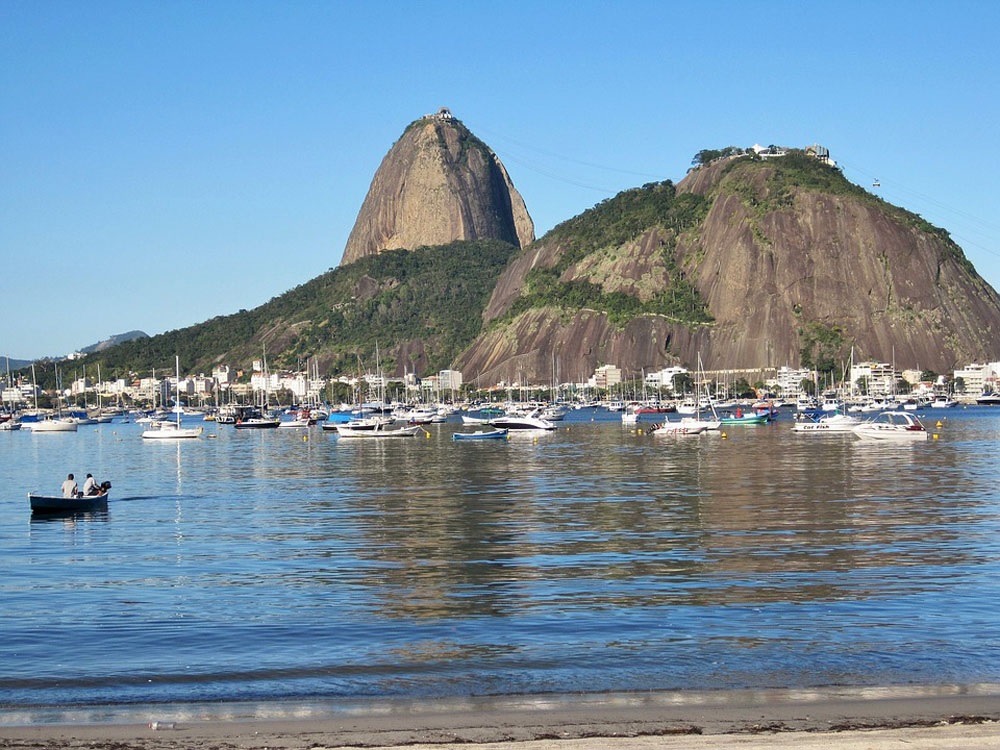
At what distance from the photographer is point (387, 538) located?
38.0 metres

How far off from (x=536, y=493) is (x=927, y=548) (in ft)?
75.4

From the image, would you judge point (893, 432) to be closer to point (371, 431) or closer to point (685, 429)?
point (685, 429)

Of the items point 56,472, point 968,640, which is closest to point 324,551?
point 968,640

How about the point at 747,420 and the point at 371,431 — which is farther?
the point at 747,420

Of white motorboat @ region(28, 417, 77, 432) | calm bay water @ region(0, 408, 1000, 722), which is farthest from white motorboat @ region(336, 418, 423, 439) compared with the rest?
calm bay water @ region(0, 408, 1000, 722)

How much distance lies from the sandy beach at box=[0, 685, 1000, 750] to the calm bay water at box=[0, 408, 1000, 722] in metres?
0.86

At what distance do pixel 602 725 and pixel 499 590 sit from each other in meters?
11.0

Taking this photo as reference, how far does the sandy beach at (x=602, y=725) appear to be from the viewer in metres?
16.1

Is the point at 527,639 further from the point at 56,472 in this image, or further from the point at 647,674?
the point at 56,472

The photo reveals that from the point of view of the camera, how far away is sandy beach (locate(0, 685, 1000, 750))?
16109 mm

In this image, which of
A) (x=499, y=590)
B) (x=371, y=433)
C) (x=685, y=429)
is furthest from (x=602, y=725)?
(x=371, y=433)

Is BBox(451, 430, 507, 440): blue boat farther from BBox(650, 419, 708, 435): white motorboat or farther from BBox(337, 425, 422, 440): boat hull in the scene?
BBox(650, 419, 708, 435): white motorboat

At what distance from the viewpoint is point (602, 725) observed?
56.0ft

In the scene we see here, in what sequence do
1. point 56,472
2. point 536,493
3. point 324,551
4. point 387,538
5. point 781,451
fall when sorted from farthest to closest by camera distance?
point 781,451 → point 56,472 → point 536,493 → point 387,538 → point 324,551
